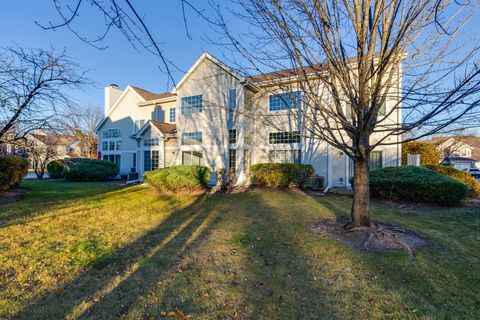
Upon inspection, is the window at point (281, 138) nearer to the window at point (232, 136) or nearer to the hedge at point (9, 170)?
the window at point (232, 136)

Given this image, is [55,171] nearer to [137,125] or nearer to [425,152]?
[137,125]

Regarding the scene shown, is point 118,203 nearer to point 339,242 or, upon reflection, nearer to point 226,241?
point 226,241

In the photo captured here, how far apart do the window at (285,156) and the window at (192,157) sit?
189 inches

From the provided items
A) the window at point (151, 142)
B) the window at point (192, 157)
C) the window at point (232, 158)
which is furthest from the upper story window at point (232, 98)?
the window at point (151, 142)

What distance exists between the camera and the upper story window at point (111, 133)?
22.5 m

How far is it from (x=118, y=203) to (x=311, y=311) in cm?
881

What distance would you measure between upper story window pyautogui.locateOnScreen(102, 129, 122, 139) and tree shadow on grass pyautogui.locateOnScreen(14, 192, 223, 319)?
19.5m

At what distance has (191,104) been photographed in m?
16.7

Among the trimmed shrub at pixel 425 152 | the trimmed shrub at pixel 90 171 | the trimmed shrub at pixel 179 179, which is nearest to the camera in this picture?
the trimmed shrub at pixel 179 179

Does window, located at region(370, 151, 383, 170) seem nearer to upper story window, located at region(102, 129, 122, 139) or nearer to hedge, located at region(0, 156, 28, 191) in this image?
hedge, located at region(0, 156, 28, 191)

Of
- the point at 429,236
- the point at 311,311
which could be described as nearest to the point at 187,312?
the point at 311,311

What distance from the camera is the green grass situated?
2.91 m

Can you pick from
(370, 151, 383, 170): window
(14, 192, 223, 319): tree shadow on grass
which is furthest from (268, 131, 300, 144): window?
(14, 192, 223, 319): tree shadow on grass

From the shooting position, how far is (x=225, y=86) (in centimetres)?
1545
